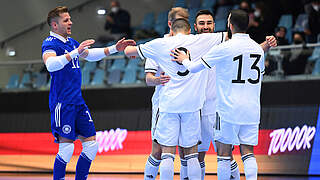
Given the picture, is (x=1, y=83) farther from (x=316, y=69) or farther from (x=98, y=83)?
(x=316, y=69)

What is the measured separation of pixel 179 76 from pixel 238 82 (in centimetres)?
64

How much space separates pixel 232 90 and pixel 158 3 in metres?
9.41

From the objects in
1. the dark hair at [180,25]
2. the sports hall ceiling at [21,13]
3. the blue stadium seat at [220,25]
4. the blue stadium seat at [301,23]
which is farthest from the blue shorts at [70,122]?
the sports hall ceiling at [21,13]

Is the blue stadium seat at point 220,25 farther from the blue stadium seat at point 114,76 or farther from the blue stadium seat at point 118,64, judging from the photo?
the blue stadium seat at point 114,76

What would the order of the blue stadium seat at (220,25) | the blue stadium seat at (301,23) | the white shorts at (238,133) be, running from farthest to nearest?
the blue stadium seat at (220,25) → the blue stadium seat at (301,23) → the white shorts at (238,133)

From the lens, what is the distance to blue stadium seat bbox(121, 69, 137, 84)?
10.0m

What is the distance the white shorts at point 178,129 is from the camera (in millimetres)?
5762

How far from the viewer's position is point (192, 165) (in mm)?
5793

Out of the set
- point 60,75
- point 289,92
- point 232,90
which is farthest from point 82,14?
point 232,90

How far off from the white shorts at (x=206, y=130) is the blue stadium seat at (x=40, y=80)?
507 centimetres

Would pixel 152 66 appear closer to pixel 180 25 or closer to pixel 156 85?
pixel 156 85

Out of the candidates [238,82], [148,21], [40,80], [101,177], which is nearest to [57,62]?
[238,82]

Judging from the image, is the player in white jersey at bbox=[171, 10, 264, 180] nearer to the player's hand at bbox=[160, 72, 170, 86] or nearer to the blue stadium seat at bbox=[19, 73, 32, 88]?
the player's hand at bbox=[160, 72, 170, 86]

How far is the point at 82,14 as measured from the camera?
14070mm
